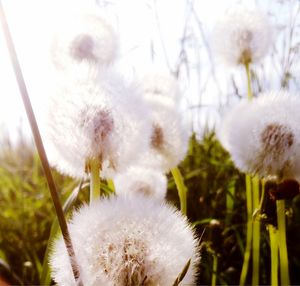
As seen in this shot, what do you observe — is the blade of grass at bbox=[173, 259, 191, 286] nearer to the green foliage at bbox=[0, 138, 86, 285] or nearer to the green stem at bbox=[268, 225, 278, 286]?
the green stem at bbox=[268, 225, 278, 286]

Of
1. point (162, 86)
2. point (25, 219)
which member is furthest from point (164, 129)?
point (25, 219)

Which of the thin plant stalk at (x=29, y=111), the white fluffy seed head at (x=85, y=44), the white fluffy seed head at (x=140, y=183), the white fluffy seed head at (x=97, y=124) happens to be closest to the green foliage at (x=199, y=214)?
the white fluffy seed head at (x=140, y=183)

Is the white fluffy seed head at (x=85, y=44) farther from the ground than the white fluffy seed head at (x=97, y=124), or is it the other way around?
the white fluffy seed head at (x=85, y=44)

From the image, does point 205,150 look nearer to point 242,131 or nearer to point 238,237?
point 238,237

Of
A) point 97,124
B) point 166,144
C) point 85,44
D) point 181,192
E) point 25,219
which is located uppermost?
point 85,44

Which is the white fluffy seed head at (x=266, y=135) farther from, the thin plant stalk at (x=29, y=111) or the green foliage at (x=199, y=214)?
the thin plant stalk at (x=29, y=111)

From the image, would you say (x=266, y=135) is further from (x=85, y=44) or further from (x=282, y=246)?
(x=85, y=44)

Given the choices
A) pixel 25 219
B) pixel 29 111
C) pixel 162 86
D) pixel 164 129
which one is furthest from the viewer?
pixel 25 219
